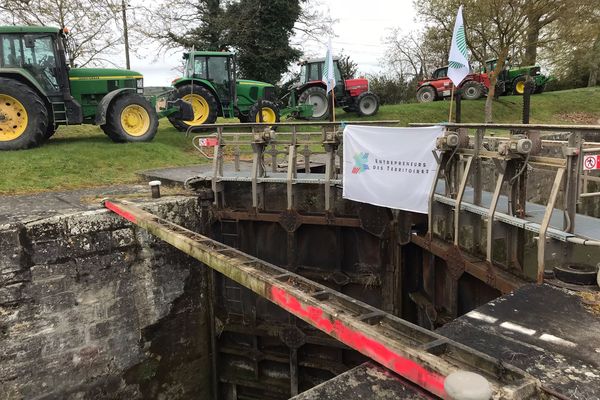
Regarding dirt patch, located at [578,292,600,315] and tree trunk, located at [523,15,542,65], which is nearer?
Result: dirt patch, located at [578,292,600,315]

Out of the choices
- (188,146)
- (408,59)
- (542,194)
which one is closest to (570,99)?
(408,59)

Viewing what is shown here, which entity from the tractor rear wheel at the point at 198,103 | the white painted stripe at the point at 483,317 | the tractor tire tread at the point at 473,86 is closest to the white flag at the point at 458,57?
the white painted stripe at the point at 483,317

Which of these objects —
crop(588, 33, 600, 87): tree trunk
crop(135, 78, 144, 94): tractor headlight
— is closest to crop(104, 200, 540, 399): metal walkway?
crop(135, 78, 144, 94): tractor headlight

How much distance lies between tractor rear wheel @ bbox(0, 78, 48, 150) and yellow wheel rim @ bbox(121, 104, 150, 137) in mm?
1841

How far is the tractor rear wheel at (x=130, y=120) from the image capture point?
11.0 m

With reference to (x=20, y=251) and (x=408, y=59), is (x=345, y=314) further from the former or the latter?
(x=408, y=59)

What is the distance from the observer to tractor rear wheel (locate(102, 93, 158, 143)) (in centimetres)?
1102

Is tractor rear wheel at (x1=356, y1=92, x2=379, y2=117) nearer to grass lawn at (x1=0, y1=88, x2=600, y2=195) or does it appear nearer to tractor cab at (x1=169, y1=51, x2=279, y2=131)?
tractor cab at (x1=169, y1=51, x2=279, y2=131)

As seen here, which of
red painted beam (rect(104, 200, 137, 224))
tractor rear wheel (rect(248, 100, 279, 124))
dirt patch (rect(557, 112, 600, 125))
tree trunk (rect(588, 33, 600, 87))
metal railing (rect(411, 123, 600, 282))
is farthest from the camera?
tree trunk (rect(588, 33, 600, 87))

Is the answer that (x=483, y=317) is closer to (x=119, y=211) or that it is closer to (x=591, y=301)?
(x=591, y=301)

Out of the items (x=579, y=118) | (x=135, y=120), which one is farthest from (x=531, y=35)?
(x=135, y=120)

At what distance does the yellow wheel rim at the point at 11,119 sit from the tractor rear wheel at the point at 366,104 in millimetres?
12605

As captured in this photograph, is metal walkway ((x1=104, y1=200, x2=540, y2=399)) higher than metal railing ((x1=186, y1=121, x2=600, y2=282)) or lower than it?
lower

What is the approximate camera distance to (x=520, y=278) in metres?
4.51
